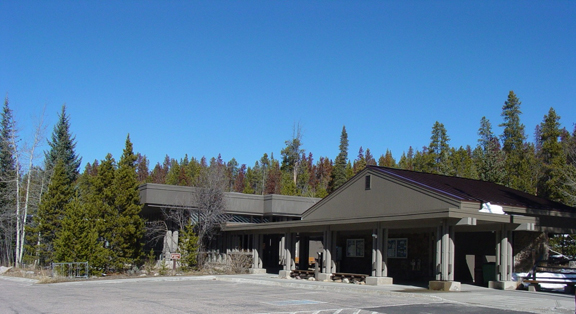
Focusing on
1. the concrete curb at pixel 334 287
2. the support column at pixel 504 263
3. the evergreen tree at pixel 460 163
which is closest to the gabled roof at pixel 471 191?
the support column at pixel 504 263

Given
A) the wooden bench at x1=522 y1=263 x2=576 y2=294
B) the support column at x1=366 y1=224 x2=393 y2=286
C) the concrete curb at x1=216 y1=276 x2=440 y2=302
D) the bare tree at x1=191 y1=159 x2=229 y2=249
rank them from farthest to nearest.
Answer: the bare tree at x1=191 y1=159 x2=229 y2=249 → the support column at x1=366 y1=224 x2=393 y2=286 → the wooden bench at x1=522 y1=263 x2=576 y2=294 → the concrete curb at x1=216 y1=276 x2=440 y2=302

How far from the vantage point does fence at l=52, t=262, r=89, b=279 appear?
27.1 m

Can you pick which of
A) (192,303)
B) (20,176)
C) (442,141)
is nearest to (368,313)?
(192,303)

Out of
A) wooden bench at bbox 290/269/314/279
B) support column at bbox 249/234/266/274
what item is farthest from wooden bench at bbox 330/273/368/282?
support column at bbox 249/234/266/274

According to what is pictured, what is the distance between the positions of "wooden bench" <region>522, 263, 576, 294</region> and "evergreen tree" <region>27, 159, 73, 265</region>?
2633 cm

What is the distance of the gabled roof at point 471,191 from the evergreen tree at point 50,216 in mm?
20525

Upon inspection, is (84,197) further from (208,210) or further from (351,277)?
(351,277)

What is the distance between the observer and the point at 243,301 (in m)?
16.2

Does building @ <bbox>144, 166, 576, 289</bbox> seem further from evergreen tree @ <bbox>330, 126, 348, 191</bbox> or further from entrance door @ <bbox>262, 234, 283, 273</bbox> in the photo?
evergreen tree @ <bbox>330, 126, 348, 191</bbox>

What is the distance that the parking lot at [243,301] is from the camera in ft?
45.0

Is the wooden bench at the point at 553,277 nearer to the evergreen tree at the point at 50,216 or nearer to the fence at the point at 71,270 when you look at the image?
the fence at the point at 71,270

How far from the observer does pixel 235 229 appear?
3153cm

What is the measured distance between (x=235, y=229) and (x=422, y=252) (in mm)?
11409

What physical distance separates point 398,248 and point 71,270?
1659 cm
